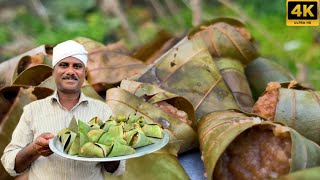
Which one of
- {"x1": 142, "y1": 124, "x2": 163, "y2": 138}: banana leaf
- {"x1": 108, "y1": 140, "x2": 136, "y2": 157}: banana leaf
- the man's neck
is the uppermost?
the man's neck

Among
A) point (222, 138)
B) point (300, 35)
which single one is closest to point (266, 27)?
point (300, 35)

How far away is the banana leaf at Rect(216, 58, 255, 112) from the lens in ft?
6.57

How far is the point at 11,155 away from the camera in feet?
4.14

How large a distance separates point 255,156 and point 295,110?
261mm

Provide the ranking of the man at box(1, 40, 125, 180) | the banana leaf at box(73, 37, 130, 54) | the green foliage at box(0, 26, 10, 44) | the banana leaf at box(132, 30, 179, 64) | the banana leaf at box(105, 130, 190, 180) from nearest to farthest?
1. the man at box(1, 40, 125, 180)
2. the banana leaf at box(105, 130, 190, 180)
3. the banana leaf at box(73, 37, 130, 54)
4. the banana leaf at box(132, 30, 179, 64)
5. the green foliage at box(0, 26, 10, 44)

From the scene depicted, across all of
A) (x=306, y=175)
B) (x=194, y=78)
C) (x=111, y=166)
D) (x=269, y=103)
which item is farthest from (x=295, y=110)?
(x=111, y=166)

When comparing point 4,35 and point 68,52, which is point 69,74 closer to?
point 68,52

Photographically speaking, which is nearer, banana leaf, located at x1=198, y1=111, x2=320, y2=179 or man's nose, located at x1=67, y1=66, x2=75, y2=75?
man's nose, located at x1=67, y1=66, x2=75, y2=75

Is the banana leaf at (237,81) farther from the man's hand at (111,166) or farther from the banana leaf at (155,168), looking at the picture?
the man's hand at (111,166)

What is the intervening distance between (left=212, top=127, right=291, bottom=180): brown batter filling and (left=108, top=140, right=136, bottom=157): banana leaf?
37 centimetres

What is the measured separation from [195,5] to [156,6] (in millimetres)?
272

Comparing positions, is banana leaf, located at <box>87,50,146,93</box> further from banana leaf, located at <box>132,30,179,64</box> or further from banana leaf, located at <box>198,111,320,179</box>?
banana leaf, located at <box>198,111,320,179</box>

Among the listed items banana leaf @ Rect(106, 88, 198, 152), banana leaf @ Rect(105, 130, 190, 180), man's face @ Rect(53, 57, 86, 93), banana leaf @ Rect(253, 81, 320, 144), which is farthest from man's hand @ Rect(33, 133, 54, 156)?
banana leaf @ Rect(253, 81, 320, 144)

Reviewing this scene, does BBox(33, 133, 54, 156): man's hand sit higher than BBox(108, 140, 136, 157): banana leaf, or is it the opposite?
BBox(33, 133, 54, 156): man's hand
